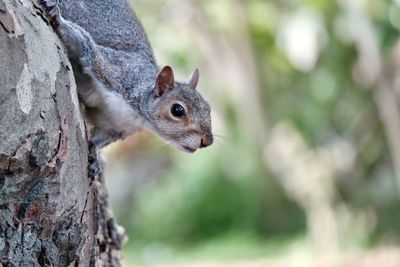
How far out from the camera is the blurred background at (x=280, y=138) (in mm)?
9398

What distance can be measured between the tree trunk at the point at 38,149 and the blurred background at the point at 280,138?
6.84 m

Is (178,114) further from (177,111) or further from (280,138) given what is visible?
(280,138)

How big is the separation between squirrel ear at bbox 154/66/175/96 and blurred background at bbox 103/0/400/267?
20.1 ft

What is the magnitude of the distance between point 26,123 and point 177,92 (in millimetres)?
1062

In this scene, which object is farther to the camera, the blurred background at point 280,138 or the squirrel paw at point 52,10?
the blurred background at point 280,138

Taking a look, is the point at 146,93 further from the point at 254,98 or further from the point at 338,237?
the point at 254,98

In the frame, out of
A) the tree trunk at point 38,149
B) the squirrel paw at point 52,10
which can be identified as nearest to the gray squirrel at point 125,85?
the squirrel paw at point 52,10

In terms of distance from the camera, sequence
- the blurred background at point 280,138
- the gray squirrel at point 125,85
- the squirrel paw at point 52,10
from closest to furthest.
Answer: the squirrel paw at point 52,10 < the gray squirrel at point 125,85 < the blurred background at point 280,138

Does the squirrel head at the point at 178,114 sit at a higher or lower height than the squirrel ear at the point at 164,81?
lower

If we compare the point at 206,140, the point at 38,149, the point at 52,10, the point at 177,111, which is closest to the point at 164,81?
the point at 177,111

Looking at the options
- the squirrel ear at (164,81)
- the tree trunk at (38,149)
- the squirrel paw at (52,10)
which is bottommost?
the tree trunk at (38,149)

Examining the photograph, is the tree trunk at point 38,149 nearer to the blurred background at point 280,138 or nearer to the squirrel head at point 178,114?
the squirrel head at point 178,114

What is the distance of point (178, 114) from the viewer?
294 cm

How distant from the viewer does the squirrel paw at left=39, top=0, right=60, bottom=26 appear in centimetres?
239
